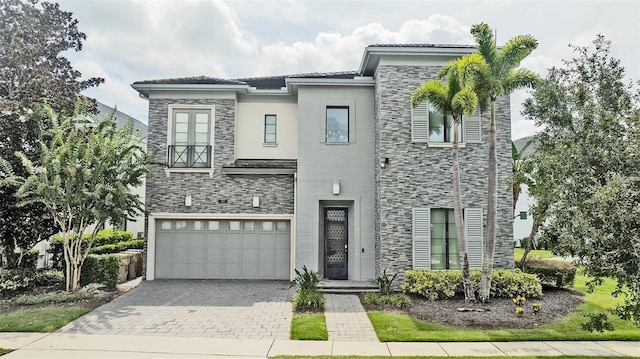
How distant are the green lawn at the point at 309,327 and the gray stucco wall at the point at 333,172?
162 inches

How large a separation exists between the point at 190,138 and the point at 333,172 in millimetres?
5008

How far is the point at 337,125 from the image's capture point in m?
14.3

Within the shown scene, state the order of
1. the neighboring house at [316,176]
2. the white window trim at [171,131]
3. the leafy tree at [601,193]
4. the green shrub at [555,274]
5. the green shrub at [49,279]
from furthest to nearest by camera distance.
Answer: the white window trim at [171,131] < the green shrub at [555,274] < the neighboring house at [316,176] < the green shrub at [49,279] < the leafy tree at [601,193]

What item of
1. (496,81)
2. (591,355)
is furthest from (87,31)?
(591,355)

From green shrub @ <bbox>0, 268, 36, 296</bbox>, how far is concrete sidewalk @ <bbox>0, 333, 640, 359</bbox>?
4055mm

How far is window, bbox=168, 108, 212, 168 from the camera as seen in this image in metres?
14.6

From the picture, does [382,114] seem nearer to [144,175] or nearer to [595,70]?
[595,70]

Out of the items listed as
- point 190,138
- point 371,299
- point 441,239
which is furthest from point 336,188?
point 190,138

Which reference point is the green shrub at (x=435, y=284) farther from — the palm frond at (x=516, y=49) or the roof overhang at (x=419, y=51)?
the roof overhang at (x=419, y=51)

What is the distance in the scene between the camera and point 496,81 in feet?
34.3

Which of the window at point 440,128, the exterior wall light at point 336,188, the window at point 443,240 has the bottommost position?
the window at point 443,240

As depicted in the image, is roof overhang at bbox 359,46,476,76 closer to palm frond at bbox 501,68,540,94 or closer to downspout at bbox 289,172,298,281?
palm frond at bbox 501,68,540,94

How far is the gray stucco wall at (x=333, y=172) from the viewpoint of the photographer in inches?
542

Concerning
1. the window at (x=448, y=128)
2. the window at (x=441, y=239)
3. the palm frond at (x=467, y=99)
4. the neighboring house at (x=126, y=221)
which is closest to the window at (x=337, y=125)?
the window at (x=448, y=128)
